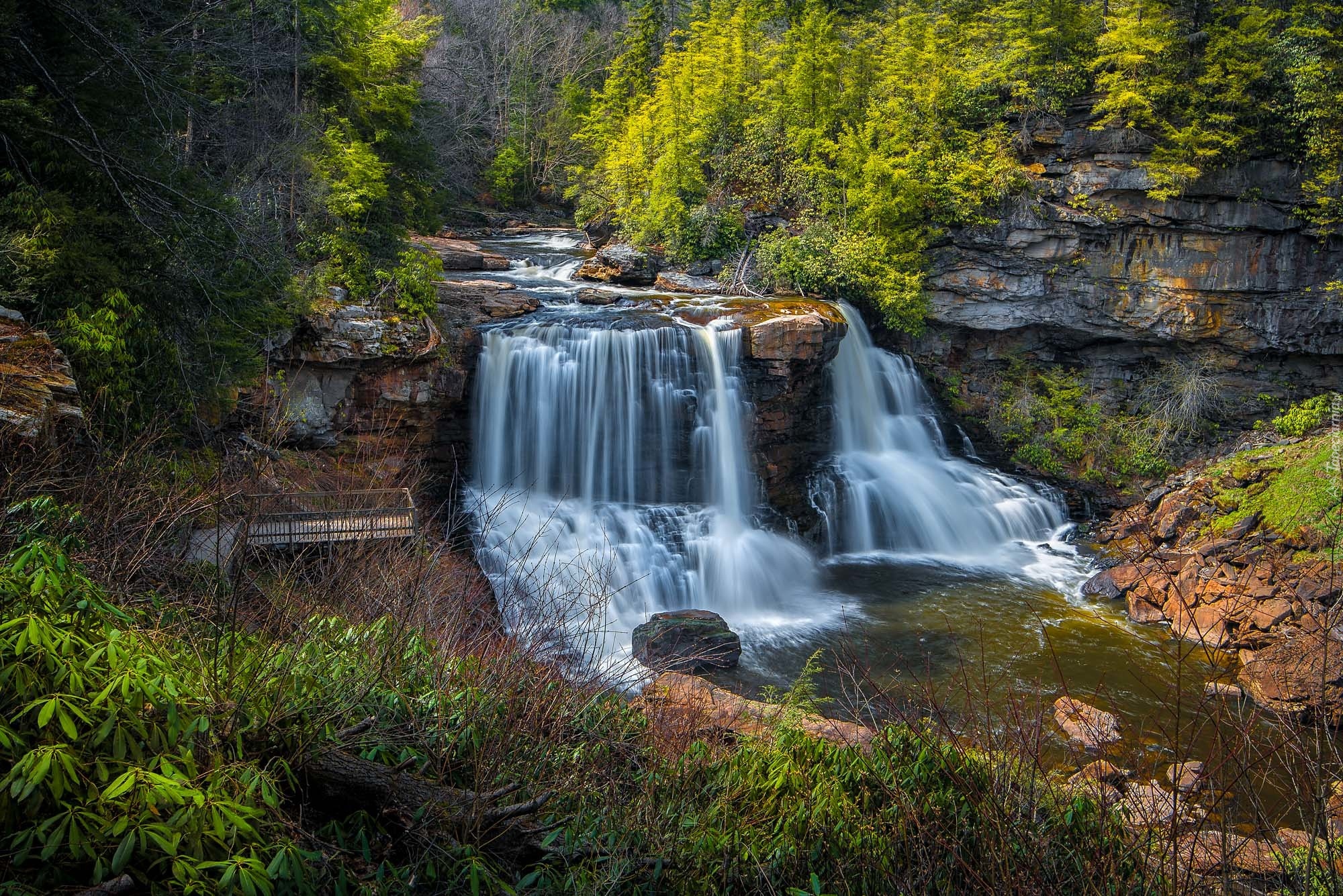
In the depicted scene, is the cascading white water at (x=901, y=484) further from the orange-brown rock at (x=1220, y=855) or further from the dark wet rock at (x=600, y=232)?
the orange-brown rock at (x=1220, y=855)

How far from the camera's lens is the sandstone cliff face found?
57.7ft

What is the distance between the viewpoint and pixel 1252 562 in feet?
43.3

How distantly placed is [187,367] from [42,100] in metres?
3.17

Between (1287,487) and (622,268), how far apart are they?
15.9 m

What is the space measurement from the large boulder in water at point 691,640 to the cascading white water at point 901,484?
18.8 feet

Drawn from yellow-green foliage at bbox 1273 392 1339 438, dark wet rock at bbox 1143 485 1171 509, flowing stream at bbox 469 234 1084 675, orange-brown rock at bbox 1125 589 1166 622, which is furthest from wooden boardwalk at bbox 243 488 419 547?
yellow-green foliage at bbox 1273 392 1339 438

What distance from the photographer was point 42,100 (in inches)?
309

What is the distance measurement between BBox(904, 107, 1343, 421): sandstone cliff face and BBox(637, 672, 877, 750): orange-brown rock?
583 inches

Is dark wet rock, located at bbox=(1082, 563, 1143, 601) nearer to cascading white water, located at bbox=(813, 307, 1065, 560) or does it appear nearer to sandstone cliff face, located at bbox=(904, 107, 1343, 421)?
cascading white water, located at bbox=(813, 307, 1065, 560)

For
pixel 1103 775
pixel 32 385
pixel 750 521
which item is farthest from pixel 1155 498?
pixel 32 385

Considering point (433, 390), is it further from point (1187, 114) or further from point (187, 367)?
point (1187, 114)

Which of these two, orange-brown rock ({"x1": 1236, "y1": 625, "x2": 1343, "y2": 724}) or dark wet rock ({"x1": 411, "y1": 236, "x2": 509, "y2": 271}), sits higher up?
dark wet rock ({"x1": 411, "y1": 236, "x2": 509, "y2": 271})

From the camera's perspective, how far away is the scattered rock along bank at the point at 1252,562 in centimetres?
1106

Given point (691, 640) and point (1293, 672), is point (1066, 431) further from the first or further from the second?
point (691, 640)
